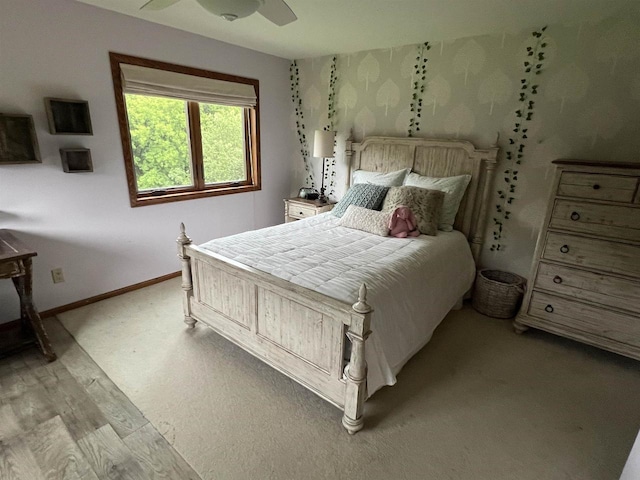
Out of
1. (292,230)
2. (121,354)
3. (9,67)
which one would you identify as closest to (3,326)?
(121,354)

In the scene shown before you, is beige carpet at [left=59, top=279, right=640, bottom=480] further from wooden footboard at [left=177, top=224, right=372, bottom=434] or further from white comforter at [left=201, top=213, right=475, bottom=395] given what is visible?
white comforter at [left=201, top=213, right=475, bottom=395]

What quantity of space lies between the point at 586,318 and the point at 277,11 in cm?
273

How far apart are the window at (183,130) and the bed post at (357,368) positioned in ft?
7.94

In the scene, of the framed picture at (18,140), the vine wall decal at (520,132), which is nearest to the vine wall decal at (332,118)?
the vine wall decal at (520,132)

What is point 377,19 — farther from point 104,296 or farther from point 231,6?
point 104,296

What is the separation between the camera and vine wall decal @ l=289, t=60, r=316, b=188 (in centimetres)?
399

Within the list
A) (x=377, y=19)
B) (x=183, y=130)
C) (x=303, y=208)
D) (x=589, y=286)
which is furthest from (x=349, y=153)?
(x=589, y=286)

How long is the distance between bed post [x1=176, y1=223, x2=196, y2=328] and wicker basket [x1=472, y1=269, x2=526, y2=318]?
2.36m

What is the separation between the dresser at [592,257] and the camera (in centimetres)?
206

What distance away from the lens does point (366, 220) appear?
2.76 meters

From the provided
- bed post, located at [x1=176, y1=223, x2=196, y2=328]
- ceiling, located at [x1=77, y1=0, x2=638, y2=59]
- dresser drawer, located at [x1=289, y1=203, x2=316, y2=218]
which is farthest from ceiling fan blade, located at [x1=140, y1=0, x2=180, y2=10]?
dresser drawer, located at [x1=289, y1=203, x2=316, y2=218]

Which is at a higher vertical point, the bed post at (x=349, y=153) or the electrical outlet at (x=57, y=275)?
the bed post at (x=349, y=153)

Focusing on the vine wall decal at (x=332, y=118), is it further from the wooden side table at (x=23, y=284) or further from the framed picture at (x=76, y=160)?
the wooden side table at (x=23, y=284)

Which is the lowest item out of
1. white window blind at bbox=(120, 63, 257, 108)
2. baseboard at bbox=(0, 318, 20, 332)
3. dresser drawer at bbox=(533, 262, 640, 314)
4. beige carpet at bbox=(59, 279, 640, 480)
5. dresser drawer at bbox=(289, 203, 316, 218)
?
beige carpet at bbox=(59, 279, 640, 480)
